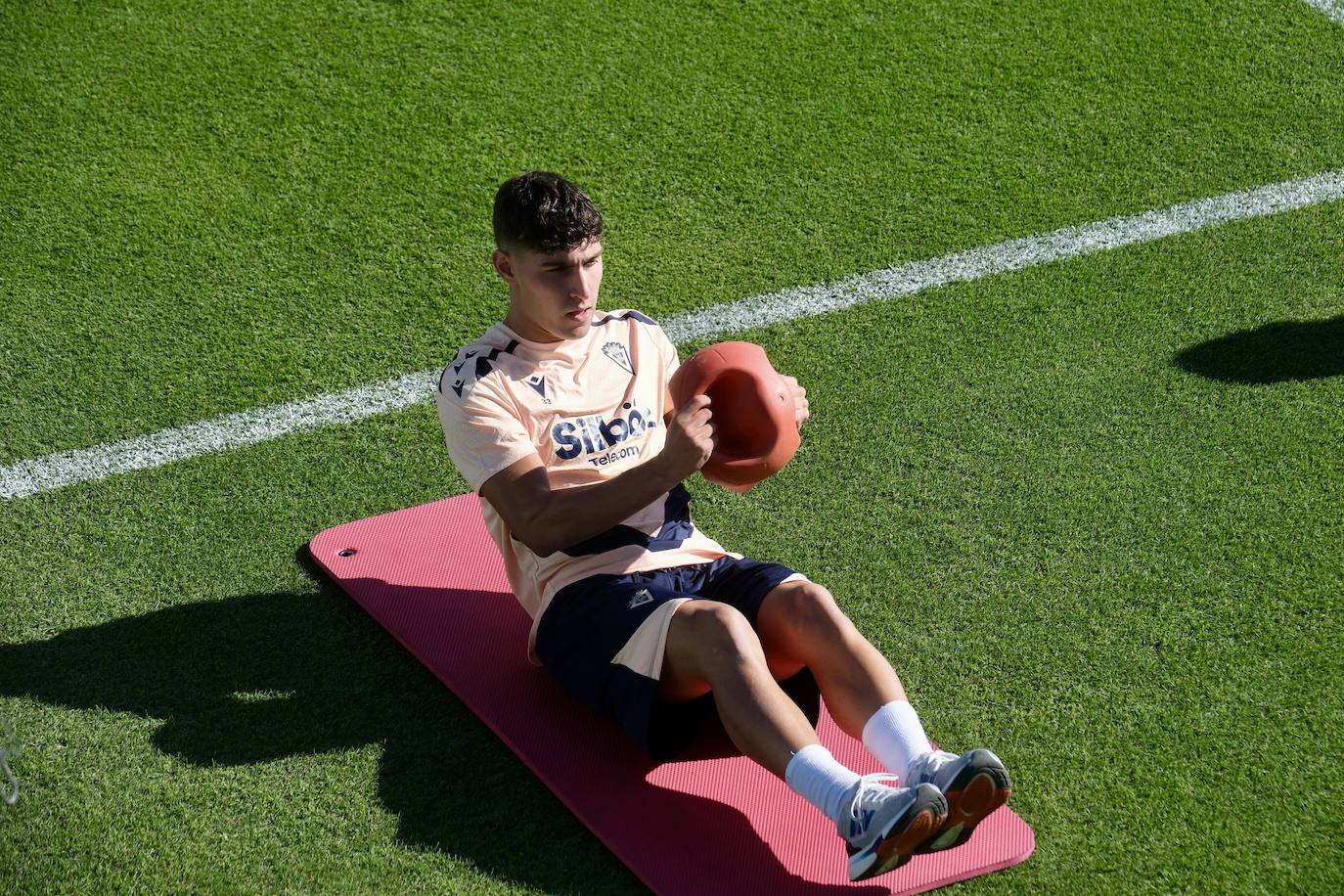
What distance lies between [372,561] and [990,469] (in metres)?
2.06

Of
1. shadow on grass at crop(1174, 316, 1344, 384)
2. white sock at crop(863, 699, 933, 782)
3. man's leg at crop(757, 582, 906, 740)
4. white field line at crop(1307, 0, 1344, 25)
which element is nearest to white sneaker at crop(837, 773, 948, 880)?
white sock at crop(863, 699, 933, 782)

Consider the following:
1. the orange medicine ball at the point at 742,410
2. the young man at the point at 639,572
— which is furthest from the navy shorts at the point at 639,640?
the orange medicine ball at the point at 742,410

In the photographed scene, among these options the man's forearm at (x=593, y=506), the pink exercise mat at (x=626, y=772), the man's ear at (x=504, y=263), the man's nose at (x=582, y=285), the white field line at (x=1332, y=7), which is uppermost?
the man's ear at (x=504, y=263)

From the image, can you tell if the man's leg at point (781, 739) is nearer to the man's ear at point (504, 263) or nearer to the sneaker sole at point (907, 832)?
the sneaker sole at point (907, 832)

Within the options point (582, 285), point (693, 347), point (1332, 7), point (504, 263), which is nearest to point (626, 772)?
point (582, 285)

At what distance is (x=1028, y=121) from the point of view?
691 cm

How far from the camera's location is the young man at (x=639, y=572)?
344 centimetres

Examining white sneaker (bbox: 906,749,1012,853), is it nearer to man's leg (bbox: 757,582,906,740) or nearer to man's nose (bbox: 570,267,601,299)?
man's leg (bbox: 757,582,906,740)

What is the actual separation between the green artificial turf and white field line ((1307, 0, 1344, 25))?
271mm

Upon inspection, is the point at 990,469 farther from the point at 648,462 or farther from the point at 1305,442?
the point at 648,462

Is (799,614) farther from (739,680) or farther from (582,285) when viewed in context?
(582,285)

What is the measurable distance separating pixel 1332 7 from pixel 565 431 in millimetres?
5638

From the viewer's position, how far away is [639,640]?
12.4ft

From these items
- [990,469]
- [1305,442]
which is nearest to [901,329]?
[990,469]
